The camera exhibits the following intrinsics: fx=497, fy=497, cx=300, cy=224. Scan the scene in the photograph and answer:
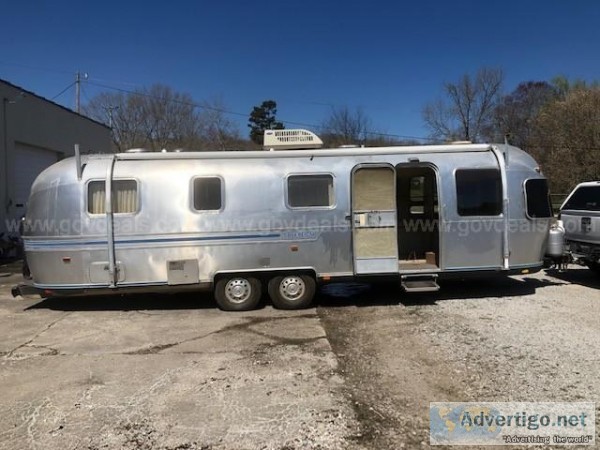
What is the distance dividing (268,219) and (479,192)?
11.8ft

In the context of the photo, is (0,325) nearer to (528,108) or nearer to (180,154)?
(180,154)

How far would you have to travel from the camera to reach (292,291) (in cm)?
819

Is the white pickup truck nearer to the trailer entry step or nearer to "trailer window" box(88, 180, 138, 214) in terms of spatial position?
the trailer entry step

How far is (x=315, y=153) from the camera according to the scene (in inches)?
326

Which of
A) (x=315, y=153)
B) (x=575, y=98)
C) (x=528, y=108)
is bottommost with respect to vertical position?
(x=315, y=153)

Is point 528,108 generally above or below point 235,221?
above

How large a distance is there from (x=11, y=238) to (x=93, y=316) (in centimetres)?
889

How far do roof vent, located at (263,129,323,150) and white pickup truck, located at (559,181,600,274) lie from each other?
16.7ft

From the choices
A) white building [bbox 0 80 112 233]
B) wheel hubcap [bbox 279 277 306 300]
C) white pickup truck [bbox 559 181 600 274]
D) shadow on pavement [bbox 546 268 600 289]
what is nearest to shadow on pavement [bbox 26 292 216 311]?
wheel hubcap [bbox 279 277 306 300]

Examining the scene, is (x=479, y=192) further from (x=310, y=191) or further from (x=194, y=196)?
(x=194, y=196)

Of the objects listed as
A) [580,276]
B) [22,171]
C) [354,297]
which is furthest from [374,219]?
[22,171]

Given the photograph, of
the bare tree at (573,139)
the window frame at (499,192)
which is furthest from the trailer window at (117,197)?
the bare tree at (573,139)

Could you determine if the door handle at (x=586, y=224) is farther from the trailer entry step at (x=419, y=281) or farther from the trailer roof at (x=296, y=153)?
the trailer entry step at (x=419, y=281)

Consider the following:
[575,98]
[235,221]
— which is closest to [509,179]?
[235,221]
